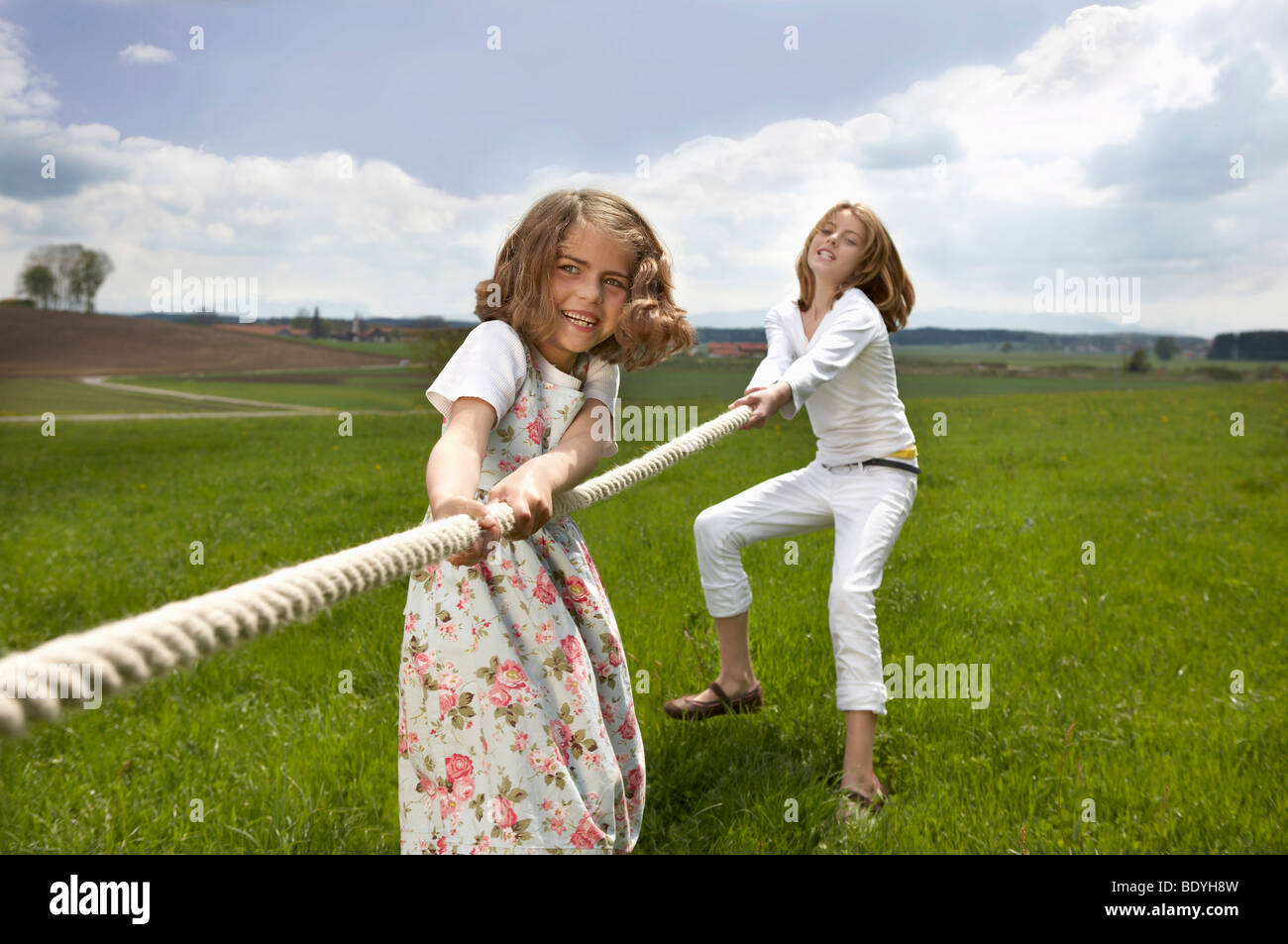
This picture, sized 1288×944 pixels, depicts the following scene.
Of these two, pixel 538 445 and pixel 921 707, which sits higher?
pixel 538 445

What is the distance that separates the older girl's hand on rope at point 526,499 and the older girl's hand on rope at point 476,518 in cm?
A: 7

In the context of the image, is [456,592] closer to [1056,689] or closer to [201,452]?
[1056,689]

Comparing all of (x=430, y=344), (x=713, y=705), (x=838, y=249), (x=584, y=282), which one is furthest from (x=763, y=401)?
(x=430, y=344)

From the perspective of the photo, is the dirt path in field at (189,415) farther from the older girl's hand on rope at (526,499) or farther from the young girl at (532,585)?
the older girl's hand on rope at (526,499)

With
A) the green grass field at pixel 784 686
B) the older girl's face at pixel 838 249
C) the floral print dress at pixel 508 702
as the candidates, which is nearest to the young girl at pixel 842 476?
the older girl's face at pixel 838 249

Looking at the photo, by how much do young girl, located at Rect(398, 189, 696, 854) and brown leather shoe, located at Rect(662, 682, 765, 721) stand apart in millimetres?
1133

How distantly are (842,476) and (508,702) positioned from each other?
197 centimetres

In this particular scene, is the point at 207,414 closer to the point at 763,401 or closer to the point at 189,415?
the point at 189,415

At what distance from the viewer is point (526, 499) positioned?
189 centimetres

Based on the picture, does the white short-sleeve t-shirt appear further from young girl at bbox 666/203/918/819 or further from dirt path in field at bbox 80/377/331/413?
dirt path in field at bbox 80/377/331/413

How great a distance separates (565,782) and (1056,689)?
112 inches
